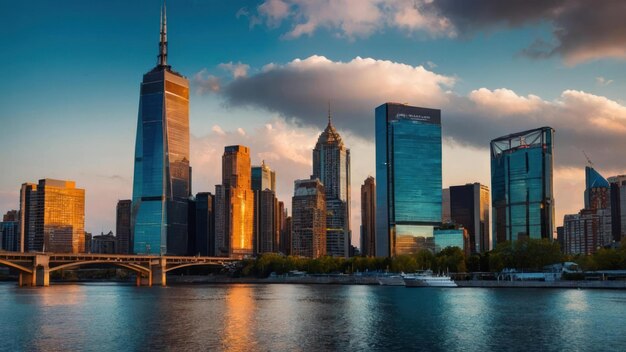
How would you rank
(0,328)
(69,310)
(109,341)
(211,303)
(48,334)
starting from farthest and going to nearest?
(211,303) → (69,310) → (0,328) → (48,334) → (109,341)

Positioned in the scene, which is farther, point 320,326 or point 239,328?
point 320,326

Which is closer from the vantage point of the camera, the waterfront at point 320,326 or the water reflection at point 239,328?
the water reflection at point 239,328

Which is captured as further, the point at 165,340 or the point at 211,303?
the point at 211,303

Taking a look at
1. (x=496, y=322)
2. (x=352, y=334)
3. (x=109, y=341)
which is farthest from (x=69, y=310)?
(x=496, y=322)

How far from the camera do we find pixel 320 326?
306 feet

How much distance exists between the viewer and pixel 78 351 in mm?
69938

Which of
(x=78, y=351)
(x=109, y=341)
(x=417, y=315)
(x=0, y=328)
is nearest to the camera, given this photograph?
(x=78, y=351)

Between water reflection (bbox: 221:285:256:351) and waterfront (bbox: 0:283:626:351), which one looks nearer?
water reflection (bbox: 221:285:256:351)

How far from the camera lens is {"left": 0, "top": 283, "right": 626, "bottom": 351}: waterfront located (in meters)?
74.8

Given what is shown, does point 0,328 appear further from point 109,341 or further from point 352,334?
point 352,334

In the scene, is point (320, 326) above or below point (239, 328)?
below

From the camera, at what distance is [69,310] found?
120188 millimetres

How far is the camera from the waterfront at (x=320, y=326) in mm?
74750

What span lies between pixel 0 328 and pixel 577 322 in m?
75.5
